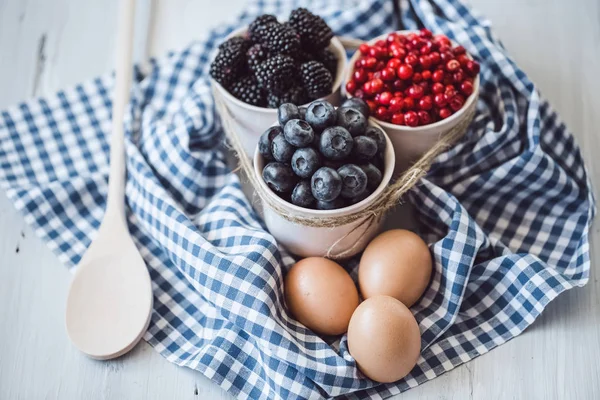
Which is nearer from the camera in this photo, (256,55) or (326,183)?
(326,183)

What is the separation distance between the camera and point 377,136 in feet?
3.37

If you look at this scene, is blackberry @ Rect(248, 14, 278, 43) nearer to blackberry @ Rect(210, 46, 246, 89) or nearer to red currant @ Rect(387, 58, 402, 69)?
blackberry @ Rect(210, 46, 246, 89)

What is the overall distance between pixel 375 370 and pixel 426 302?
180mm

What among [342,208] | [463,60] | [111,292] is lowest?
[111,292]

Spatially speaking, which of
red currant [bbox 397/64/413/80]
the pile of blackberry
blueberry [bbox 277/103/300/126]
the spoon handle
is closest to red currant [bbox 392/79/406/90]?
red currant [bbox 397/64/413/80]

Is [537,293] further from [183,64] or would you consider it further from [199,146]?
[183,64]

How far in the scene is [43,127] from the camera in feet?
4.31

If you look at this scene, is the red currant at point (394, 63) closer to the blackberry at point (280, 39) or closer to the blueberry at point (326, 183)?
the blackberry at point (280, 39)

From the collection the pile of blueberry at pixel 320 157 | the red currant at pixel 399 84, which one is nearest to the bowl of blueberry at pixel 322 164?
the pile of blueberry at pixel 320 157

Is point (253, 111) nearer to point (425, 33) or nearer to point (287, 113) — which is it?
point (287, 113)

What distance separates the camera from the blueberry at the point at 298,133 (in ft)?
3.07

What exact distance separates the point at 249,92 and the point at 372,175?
11.5 inches

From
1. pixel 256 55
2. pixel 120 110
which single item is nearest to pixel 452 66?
pixel 256 55

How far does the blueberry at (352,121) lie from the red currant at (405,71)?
0.15 m
